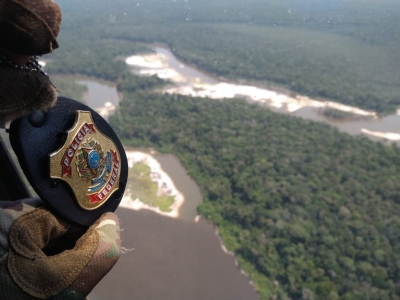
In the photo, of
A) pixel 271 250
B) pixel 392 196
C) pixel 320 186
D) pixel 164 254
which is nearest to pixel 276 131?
pixel 320 186

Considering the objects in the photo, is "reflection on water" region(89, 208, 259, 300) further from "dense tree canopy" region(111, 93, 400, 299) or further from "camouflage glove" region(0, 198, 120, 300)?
"camouflage glove" region(0, 198, 120, 300)

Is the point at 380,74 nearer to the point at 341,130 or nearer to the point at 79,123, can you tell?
the point at 341,130

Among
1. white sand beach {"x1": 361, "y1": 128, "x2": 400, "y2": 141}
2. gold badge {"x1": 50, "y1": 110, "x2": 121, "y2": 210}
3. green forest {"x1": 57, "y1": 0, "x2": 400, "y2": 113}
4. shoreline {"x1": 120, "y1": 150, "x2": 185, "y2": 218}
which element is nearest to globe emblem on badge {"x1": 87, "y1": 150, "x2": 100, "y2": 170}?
gold badge {"x1": 50, "y1": 110, "x2": 121, "y2": 210}

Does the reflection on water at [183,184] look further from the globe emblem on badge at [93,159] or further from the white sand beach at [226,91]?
the globe emblem on badge at [93,159]

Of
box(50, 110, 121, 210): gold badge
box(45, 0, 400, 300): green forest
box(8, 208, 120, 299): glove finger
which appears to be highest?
box(50, 110, 121, 210): gold badge

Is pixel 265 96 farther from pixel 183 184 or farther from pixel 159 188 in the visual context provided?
pixel 159 188
